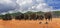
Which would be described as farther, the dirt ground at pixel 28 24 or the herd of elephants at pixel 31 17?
the herd of elephants at pixel 31 17

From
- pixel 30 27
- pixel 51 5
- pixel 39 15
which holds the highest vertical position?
pixel 51 5


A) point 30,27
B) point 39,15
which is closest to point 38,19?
point 39,15

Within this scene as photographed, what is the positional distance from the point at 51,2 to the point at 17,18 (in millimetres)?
1024

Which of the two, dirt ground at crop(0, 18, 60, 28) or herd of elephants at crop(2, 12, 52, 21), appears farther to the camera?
herd of elephants at crop(2, 12, 52, 21)

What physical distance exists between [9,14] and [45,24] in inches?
40.7

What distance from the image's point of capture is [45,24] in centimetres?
362

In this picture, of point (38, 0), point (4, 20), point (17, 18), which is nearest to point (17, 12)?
point (17, 18)

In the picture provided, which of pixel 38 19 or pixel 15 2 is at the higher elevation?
pixel 15 2

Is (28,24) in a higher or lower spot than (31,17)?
lower

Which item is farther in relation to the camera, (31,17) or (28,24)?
(31,17)

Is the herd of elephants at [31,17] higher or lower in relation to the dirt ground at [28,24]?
higher

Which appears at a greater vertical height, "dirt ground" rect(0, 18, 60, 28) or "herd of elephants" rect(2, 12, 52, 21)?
"herd of elephants" rect(2, 12, 52, 21)

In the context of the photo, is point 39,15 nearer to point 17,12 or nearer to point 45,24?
point 45,24

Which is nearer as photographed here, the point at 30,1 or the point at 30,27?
the point at 30,27
